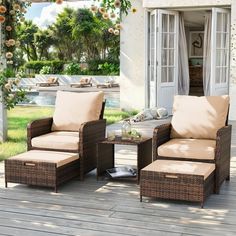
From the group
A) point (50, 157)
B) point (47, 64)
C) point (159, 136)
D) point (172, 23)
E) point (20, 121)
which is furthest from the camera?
point (47, 64)

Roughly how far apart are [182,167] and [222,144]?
585mm

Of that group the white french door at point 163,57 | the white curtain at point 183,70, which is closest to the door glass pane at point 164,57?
the white french door at point 163,57

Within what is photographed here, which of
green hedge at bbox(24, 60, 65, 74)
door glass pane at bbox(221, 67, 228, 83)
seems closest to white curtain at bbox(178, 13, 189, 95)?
door glass pane at bbox(221, 67, 228, 83)

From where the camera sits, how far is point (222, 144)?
471cm

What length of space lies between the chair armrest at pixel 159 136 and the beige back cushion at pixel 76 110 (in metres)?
0.90

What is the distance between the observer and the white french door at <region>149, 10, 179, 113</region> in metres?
10.6

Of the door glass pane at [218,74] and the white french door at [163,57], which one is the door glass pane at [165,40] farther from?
the door glass pane at [218,74]

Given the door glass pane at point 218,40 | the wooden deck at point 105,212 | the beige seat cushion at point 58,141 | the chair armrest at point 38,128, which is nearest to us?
the wooden deck at point 105,212

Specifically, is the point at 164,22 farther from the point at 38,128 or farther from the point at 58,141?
the point at 58,141

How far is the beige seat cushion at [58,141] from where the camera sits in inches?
203

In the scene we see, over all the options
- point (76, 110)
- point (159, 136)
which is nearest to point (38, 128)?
point (76, 110)

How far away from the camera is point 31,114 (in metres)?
11.5

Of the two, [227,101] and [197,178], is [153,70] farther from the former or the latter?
[197,178]

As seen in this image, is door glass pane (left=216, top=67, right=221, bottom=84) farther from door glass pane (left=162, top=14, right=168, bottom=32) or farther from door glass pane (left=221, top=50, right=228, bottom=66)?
door glass pane (left=162, top=14, right=168, bottom=32)
